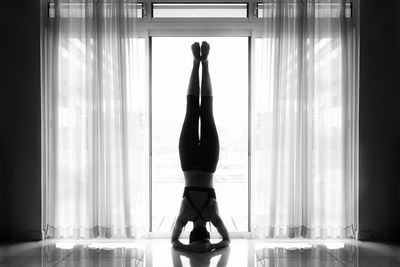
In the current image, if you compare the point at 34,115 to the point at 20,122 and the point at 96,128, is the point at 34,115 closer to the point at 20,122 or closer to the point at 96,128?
the point at 20,122

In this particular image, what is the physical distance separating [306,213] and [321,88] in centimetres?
128

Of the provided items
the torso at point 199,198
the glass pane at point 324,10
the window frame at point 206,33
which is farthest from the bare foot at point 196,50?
the torso at point 199,198

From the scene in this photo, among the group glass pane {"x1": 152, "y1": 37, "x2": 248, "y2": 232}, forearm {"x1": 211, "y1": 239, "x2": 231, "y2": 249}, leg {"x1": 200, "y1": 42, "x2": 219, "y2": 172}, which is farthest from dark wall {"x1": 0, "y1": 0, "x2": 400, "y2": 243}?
leg {"x1": 200, "y1": 42, "x2": 219, "y2": 172}

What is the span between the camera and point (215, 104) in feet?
14.3

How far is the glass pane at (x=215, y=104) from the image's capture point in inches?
170

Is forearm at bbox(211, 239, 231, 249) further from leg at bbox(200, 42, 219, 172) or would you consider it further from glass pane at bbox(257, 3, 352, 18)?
glass pane at bbox(257, 3, 352, 18)

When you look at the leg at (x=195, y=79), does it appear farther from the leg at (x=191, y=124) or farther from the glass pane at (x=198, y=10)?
the glass pane at (x=198, y=10)

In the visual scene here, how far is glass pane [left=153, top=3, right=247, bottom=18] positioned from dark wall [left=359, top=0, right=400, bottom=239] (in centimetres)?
131

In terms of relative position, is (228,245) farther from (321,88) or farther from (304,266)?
(321,88)

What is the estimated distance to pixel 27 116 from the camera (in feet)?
13.3

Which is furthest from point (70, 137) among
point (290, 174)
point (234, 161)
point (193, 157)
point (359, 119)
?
point (359, 119)

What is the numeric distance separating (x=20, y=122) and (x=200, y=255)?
228 centimetres

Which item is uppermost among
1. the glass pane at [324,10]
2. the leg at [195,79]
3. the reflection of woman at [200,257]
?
the glass pane at [324,10]

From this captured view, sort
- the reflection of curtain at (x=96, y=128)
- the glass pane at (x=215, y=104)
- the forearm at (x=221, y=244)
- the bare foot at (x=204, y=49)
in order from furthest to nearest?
1. the glass pane at (x=215, y=104)
2. the reflection of curtain at (x=96, y=128)
3. the bare foot at (x=204, y=49)
4. the forearm at (x=221, y=244)
